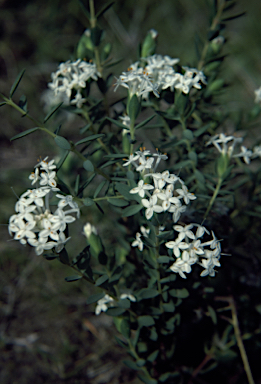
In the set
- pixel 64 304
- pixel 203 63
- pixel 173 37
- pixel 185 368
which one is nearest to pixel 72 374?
pixel 64 304

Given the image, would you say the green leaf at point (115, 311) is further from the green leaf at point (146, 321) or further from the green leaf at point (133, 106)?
the green leaf at point (133, 106)

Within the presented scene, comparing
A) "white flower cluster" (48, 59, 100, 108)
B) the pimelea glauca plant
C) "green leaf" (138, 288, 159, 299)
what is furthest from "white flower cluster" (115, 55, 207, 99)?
"green leaf" (138, 288, 159, 299)

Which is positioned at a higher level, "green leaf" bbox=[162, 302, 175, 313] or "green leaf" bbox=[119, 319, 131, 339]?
"green leaf" bbox=[119, 319, 131, 339]

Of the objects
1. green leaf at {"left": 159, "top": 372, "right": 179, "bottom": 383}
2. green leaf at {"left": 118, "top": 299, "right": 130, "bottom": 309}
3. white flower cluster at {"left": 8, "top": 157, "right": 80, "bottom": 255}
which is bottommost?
green leaf at {"left": 159, "top": 372, "right": 179, "bottom": 383}

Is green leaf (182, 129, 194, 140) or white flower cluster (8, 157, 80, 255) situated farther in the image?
green leaf (182, 129, 194, 140)

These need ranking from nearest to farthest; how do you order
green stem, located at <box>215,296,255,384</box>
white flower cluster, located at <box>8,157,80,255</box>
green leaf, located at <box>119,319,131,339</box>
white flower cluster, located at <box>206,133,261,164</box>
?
white flower cluster, located at <box>8,157,80,255</box>, green leaf, located at <box>119,319,131,339</box>, white flower cluster, located at <box>206,133,261,164</box>, green stem, located at <box>215,296,255,384</box>

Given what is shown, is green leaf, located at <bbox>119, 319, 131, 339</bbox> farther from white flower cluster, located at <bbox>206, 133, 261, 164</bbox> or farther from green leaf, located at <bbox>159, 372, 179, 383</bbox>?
white flower cluster, located at <bbox>206, 133, 261, 164</bbox>

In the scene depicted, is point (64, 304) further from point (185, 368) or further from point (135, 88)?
point (135, 88)

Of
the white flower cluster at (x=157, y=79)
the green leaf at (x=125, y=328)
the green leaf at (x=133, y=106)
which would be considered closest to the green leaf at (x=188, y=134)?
the white flower cluster at (x=157, y=79)
